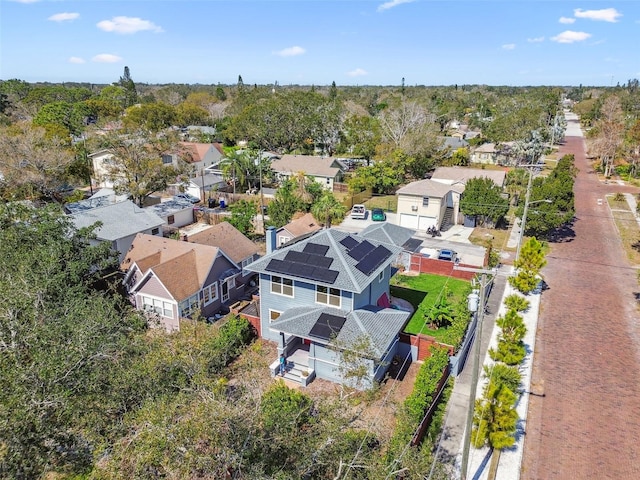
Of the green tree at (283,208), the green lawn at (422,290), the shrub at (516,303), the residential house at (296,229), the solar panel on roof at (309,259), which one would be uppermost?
the solar panel on roof at (309,259)

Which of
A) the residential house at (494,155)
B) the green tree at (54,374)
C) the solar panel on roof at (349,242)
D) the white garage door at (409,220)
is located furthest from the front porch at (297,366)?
the residential house at (494,155)

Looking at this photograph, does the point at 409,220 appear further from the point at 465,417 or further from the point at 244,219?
the point at 465,417

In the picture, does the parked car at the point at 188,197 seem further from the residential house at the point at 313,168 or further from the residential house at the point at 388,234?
the residential house at the point at 388,234

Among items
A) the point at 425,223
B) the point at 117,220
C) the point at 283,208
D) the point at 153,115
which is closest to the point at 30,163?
the point at 117,220

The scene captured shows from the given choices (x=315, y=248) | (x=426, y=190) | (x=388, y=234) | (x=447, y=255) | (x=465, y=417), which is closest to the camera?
(x=465, y=417)

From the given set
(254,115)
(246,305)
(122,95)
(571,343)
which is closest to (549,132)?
(254,115)

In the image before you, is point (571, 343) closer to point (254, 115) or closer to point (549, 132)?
point (254, 115)
